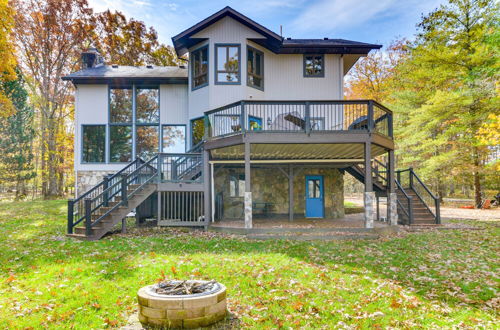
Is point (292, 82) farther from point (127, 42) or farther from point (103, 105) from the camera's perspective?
point (127, 42)

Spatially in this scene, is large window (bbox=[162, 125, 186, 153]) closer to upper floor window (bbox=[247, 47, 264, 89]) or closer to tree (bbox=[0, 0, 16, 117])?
upper floor window (bbox=[247, 47, 264, 89])

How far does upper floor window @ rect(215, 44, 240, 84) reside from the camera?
44.7 ft

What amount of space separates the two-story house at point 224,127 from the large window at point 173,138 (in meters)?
0.05

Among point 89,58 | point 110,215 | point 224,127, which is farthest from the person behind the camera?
point 89,58

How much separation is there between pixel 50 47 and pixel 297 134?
2277cm

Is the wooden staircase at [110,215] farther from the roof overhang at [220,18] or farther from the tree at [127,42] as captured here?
the tree at [127,42]

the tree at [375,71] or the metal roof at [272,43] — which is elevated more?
the tree at [375,71]

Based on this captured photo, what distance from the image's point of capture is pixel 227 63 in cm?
1373

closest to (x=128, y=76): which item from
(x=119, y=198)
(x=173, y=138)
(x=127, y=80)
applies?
(x=127, y=80)

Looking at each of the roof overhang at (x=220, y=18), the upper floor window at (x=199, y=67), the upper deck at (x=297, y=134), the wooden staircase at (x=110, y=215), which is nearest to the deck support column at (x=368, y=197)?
the upper deck at (x=297, y=134)

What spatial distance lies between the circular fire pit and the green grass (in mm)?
447

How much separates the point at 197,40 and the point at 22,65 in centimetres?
1859

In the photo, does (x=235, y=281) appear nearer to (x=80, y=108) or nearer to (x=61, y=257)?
(x=61, y=257)

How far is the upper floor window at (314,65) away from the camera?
48.6 feet
